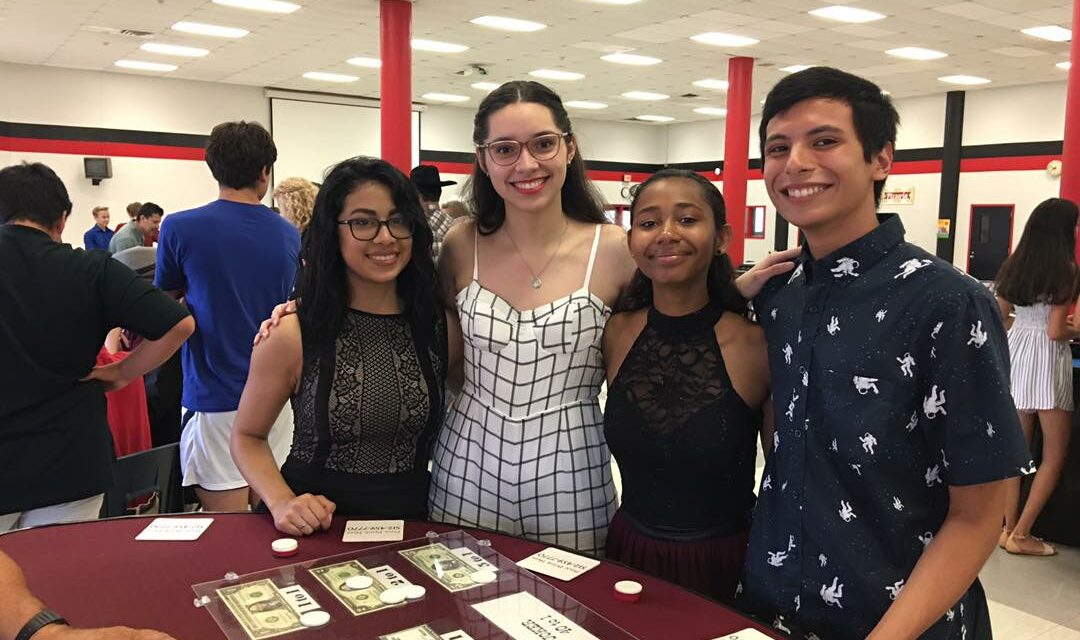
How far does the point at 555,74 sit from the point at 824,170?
12.3m

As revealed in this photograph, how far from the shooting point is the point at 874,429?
4.39 ft

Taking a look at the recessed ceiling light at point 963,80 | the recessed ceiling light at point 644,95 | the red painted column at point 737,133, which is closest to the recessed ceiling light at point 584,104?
the recessed ceiling light at point 644,95

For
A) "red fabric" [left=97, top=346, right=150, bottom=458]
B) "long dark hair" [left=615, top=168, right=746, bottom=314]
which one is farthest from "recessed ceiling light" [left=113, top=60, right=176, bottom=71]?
"long dark hair" [left=615, top=168, right=746, bottom=314]

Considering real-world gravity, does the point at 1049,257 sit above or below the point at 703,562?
above

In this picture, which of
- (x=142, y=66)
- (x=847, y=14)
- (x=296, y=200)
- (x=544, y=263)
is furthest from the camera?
(x=142, y=66)

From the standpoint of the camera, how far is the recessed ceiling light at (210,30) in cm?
973

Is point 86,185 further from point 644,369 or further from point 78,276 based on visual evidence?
point 644,369

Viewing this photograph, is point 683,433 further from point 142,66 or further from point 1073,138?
point 142,66

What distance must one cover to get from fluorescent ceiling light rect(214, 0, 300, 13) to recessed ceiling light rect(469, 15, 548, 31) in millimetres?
2029

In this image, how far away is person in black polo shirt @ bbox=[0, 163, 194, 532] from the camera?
2350mm

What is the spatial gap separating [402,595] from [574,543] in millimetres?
608

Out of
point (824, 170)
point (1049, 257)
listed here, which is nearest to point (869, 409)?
point (824, 170)

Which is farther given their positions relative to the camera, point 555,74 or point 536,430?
point 555,74

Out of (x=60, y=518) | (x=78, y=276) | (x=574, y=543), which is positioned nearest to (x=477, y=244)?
(x=574, y=543)
